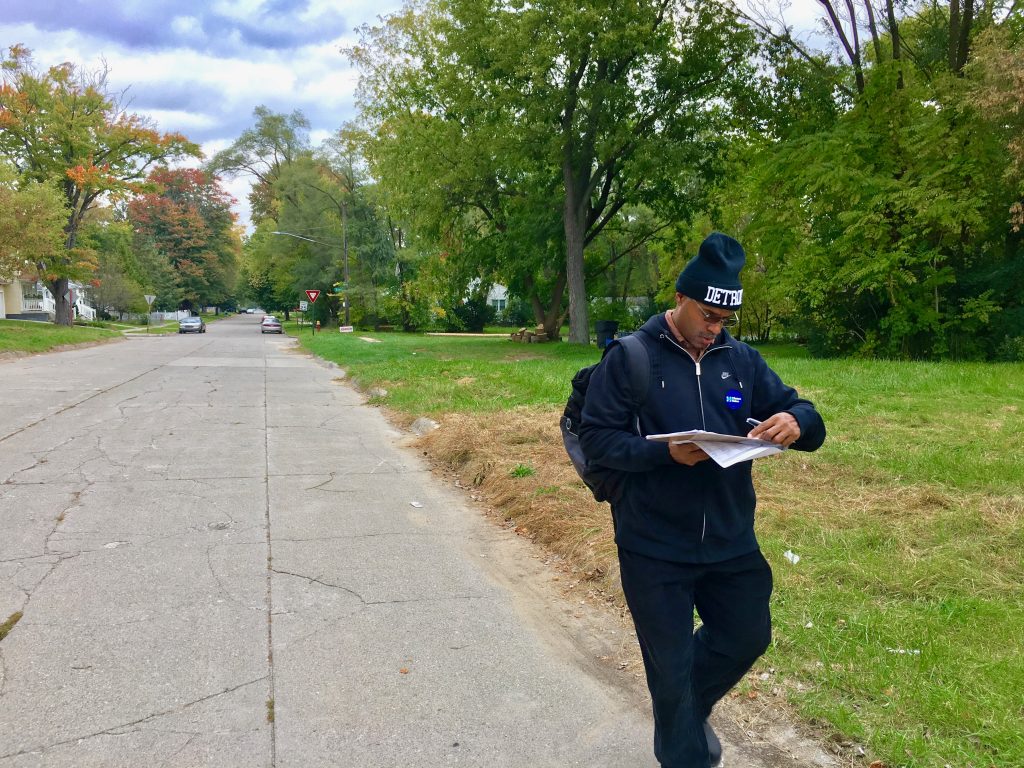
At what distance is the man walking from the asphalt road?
0.64 meters

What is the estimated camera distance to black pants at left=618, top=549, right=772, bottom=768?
256cm

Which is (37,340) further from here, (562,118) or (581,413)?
(581,413)

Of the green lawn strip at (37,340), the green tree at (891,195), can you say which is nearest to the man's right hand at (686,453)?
the green tree at (891,195)

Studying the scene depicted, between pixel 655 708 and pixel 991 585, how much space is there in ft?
8.69

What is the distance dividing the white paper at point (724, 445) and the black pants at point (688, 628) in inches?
18.4

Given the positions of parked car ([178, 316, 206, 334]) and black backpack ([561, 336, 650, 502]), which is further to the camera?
parked car ([178, 316, 206, 334])

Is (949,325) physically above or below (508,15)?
below

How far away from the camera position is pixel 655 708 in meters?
2.72

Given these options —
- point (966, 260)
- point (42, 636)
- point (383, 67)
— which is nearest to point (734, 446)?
Result: point (42, 636)

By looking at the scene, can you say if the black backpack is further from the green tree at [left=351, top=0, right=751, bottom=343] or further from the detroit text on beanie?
the green tree at [left=351, top=0, right=751, bottom=343]

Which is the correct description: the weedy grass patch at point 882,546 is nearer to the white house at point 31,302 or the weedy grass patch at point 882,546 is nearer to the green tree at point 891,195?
the green tree at point 891,195

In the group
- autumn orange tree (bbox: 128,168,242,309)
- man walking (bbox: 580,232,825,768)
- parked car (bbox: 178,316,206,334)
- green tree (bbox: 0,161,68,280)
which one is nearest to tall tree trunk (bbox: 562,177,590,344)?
green tree (bbox: 0,161,68,280)

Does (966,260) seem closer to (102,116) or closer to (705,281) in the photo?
(705,281)

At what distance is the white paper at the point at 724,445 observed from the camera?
2.29m
